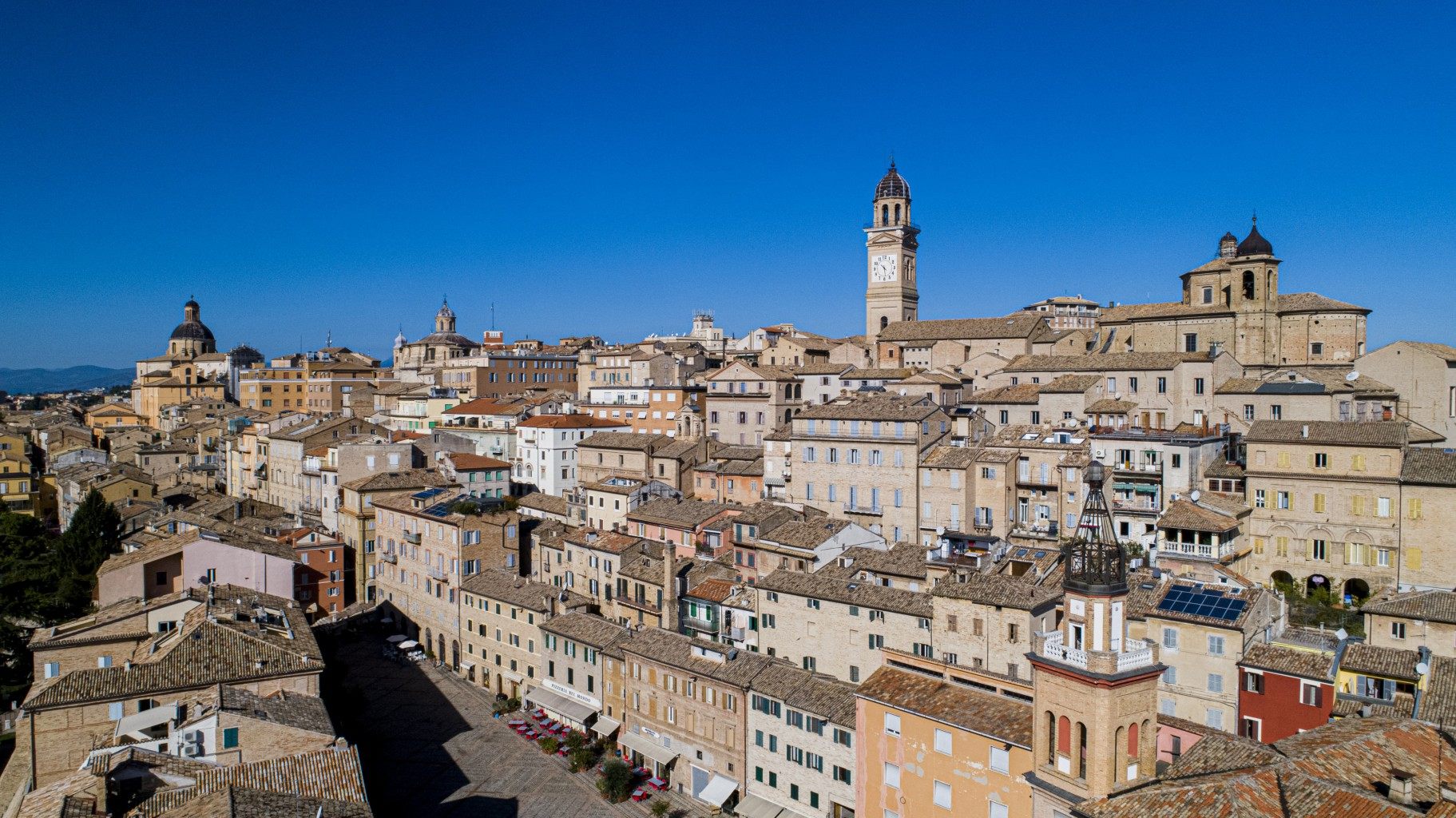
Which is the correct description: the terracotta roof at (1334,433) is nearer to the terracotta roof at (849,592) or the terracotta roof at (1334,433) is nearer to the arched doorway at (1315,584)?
the arched doorway at (1315,584)

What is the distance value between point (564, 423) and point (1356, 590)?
4157cm

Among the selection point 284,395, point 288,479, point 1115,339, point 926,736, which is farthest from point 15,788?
point 284,395

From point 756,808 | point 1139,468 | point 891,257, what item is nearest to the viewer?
point 756,808

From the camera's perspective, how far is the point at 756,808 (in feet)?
101

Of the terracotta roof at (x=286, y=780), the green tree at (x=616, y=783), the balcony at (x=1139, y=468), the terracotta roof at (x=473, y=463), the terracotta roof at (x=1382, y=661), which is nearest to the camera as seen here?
the terracotta roof at (x=286, y=780)

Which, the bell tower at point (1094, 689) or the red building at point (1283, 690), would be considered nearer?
the bell tower at point (1094, 689)

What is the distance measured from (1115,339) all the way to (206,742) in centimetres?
5268

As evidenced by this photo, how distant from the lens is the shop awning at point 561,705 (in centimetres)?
3725

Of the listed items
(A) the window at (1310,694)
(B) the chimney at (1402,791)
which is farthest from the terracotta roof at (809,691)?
(B) the chimney at (1402,791)

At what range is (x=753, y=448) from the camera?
5616 centimetres

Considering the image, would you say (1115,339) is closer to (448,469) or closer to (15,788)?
(448,469)

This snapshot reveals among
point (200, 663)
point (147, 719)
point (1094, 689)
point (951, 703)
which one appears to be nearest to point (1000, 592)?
point (951, 703)

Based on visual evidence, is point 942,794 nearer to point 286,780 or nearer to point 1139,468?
point 286,780

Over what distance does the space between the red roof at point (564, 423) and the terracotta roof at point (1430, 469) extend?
4218 centimetres
